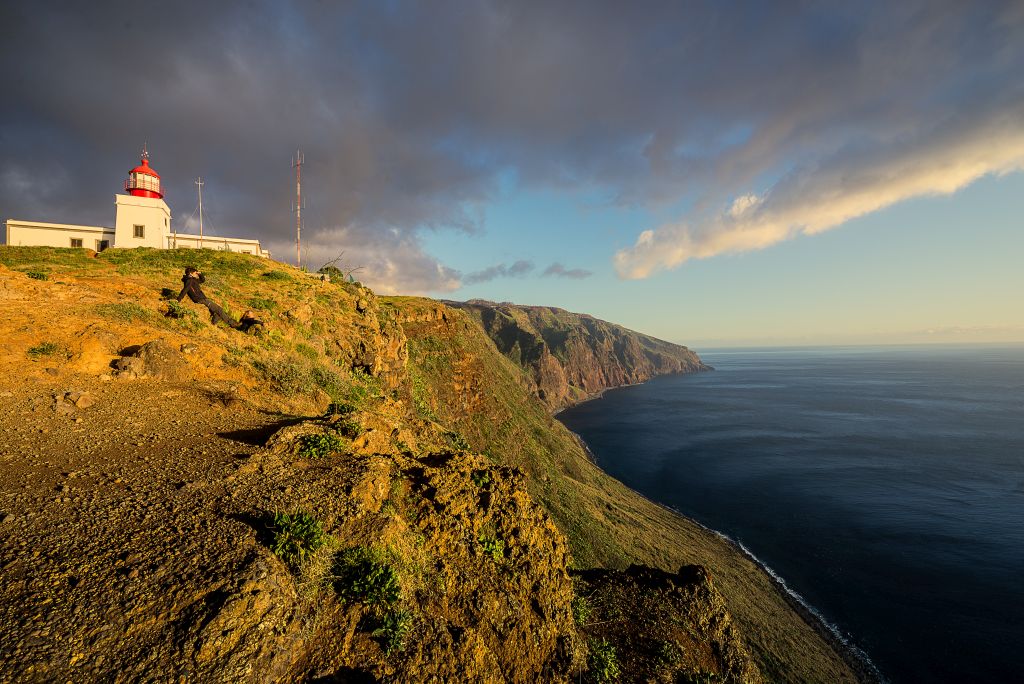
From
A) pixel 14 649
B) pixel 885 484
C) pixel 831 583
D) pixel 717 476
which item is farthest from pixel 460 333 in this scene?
pixel 885 484

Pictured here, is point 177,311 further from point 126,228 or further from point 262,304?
point 126,228

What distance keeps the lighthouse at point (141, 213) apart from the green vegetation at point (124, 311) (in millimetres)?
27056

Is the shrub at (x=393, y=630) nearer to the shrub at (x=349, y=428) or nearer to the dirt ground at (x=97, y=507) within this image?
the dirt ground at (x=97, y=507)

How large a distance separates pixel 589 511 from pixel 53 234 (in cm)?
6393

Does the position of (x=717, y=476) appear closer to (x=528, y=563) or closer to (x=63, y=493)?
(x=528, y=563)

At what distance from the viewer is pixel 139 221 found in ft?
127

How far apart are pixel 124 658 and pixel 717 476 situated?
86.7 metres

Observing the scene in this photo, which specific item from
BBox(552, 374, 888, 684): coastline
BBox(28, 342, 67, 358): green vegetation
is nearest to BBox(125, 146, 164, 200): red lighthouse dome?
BBox(28, 342, 67, 358): green vegetation

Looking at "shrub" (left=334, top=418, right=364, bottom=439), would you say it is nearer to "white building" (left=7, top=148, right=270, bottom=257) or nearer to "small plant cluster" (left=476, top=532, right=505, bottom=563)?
"small plant cluster" (left=476, top=532, right=505, bottom=563)

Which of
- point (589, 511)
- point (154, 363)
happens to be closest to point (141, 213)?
point (154, 363)

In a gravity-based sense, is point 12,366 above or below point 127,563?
above

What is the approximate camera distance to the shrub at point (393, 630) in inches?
285

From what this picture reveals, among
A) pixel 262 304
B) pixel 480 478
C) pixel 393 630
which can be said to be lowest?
pixel 393 630

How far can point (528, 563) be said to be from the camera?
38.9 ft
